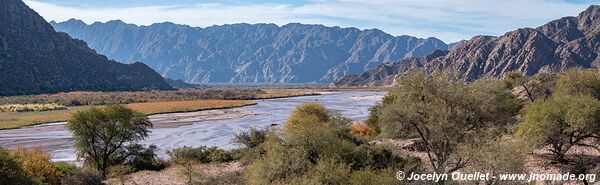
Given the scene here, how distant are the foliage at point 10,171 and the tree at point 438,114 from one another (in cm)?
1921

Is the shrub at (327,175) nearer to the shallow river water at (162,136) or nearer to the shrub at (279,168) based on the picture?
the shrub at (279,168)

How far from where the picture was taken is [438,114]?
101ft

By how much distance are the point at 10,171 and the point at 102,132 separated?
1432 cm

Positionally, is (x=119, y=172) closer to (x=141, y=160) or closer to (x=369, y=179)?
(x=141, y=160)

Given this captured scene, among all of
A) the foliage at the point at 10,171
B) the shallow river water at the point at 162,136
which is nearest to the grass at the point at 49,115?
the shallow river water at the point at 162,136

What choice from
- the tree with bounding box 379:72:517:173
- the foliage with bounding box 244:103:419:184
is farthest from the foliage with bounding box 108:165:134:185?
the tree with bounding box 379:72:517:173

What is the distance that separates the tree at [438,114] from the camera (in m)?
29.7

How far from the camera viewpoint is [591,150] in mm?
33500

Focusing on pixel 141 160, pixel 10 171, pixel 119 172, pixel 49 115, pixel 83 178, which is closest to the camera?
pixel 10 171

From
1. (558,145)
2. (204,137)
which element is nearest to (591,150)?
(558,145)

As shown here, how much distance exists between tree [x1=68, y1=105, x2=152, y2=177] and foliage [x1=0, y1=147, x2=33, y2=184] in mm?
12361

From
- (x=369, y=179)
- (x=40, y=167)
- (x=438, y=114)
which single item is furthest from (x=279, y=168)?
(x=40, y=167)

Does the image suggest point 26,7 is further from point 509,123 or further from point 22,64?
point 509,123

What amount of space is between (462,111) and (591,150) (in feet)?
31.0
